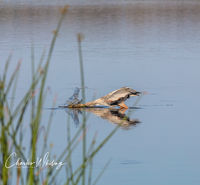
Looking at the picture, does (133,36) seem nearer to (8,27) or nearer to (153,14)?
(8,27)

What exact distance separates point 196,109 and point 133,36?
1116 cm

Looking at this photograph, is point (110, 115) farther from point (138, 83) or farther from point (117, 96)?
point (138, 83)

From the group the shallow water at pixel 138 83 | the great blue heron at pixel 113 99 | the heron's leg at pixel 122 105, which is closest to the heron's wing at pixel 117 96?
the great blue heron at pixel 113 99

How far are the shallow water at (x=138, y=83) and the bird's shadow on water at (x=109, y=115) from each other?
121 millimetres

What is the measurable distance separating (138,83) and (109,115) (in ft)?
7.73

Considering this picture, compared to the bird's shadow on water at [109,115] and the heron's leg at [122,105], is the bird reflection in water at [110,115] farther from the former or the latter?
the heron's leg at [122,105]

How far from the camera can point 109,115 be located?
8.73m

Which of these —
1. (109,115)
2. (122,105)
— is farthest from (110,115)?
(122,105)

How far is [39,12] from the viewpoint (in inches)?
1292

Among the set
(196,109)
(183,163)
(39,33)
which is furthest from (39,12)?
(183,163)

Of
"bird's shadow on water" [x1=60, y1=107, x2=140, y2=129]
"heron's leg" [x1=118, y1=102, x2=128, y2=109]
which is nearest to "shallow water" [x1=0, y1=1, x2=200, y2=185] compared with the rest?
"bird's shadow on water" [x1=60, y1=107, x2=140, y2=129]

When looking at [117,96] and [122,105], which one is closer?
[117,96]

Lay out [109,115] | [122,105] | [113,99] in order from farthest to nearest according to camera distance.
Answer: [122,105]
[113,99]
[109,115]

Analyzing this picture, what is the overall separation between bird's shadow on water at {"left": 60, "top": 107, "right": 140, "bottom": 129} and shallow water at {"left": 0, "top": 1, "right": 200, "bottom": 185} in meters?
0.12
